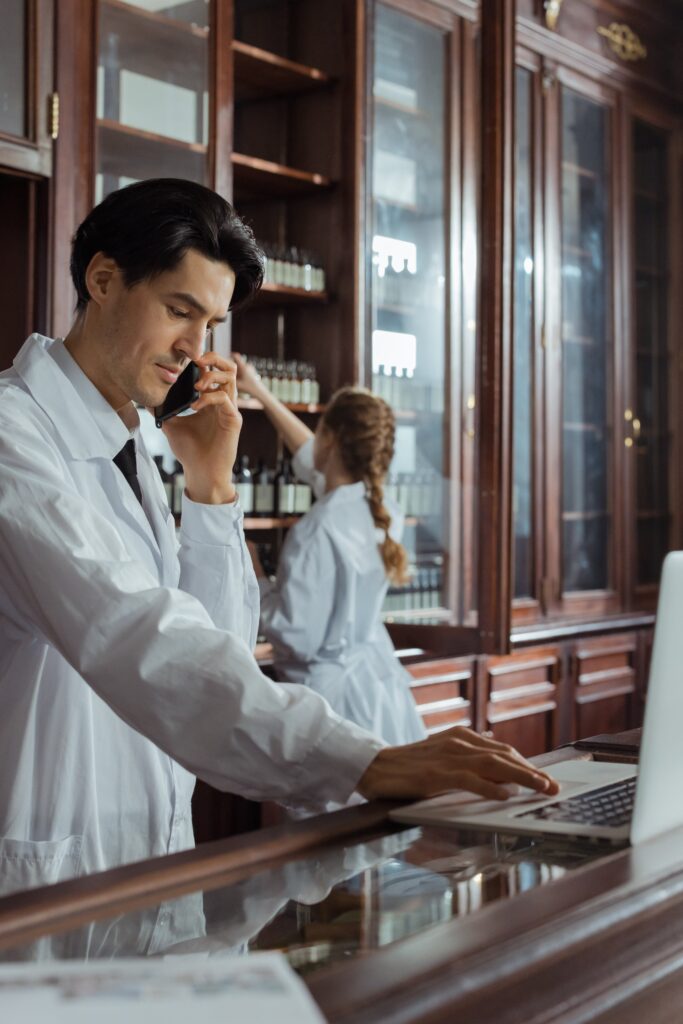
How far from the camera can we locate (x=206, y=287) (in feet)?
5.38

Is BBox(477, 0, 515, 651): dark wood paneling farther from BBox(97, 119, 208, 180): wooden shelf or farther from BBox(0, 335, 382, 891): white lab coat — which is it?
BBox(0, 335, 382, 891): white lab coat

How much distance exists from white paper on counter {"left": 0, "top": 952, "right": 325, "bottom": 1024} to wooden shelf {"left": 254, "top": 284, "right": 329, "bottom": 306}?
3.31 m

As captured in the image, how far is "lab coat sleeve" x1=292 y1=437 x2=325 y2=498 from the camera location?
3680 mm

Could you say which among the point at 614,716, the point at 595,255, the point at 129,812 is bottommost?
the point at 614,716

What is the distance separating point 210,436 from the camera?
5.86 feet

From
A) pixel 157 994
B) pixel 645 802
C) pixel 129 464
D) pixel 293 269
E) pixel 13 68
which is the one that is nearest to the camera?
Result: pixel 157 994

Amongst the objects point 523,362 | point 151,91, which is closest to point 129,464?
point 151,91

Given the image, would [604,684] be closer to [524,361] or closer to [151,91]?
[524,361]

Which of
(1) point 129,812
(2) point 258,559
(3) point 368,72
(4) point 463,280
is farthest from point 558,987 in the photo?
(3) point 368,72

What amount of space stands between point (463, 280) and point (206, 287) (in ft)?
7.85

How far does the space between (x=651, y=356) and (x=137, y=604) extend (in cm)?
450

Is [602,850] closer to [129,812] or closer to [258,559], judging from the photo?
[129,812]

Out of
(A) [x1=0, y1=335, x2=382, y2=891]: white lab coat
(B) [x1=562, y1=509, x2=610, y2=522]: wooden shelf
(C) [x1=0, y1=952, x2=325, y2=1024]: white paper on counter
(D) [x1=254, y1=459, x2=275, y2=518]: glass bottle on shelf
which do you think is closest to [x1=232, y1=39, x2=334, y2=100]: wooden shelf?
(D) [x1=254, y1=459, x2=275, y2=518]: glass bottle on shelf

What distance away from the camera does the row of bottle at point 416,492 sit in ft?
12.6
